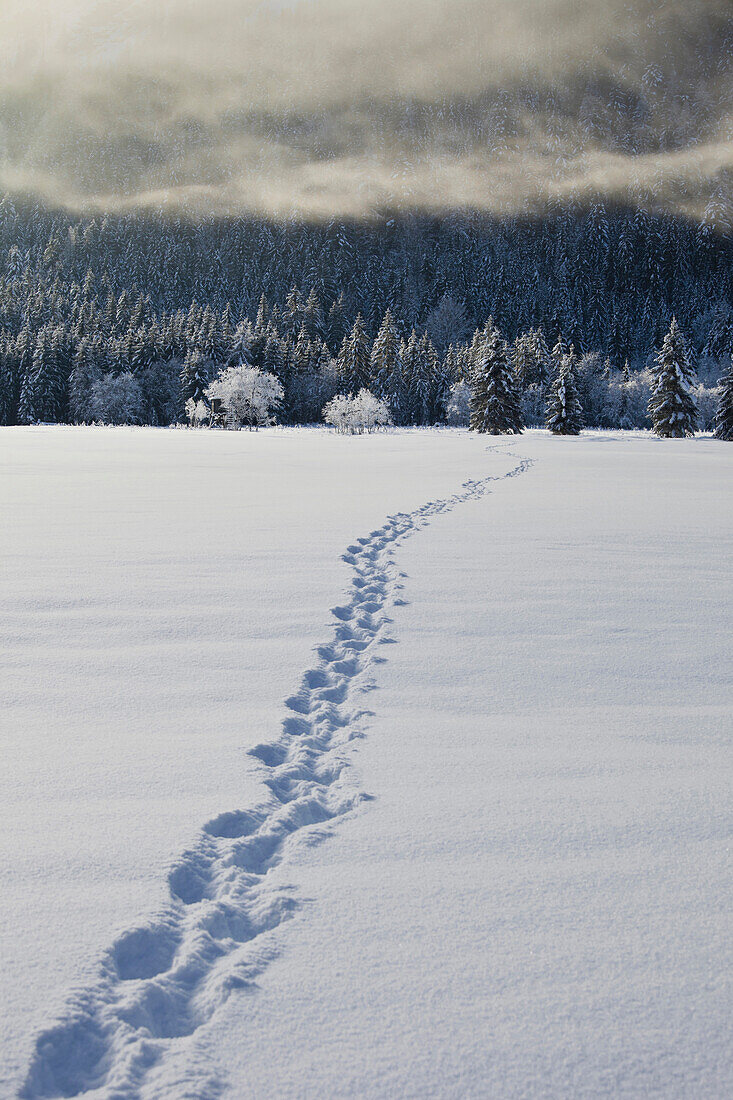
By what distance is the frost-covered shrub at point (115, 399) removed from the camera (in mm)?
66188

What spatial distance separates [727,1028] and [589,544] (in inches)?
300

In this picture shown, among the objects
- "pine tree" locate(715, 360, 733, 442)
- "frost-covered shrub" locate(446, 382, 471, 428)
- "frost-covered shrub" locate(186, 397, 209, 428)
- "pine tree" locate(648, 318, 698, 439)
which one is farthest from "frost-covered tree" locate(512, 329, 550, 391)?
"frost-covered shrub" locate(186, 397, 209, 428)

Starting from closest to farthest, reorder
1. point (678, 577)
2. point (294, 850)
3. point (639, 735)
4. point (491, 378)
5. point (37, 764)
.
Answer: point (294, 850), point (37, 764), point (639, 735), point (678, 577), point (491, 378)

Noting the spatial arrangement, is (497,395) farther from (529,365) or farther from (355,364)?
(529,365)

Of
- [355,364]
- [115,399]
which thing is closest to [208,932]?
[115,399]

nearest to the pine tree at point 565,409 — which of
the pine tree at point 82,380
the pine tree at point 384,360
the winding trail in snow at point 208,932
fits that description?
the pine tree at point 384,360

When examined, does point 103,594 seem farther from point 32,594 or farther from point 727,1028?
point 727,1028

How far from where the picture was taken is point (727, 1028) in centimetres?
198

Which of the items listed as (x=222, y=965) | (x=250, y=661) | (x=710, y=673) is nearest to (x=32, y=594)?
(x=250, y=661)

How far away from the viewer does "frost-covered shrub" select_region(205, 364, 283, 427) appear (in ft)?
192

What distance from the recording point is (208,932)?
2400 millimetres

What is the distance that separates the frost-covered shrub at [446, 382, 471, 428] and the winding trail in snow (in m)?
74.1

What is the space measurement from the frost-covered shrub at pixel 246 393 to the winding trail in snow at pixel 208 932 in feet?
186

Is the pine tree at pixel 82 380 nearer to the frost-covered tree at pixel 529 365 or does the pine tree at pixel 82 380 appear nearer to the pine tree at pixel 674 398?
the frost-covered tree at pixel 529 365
